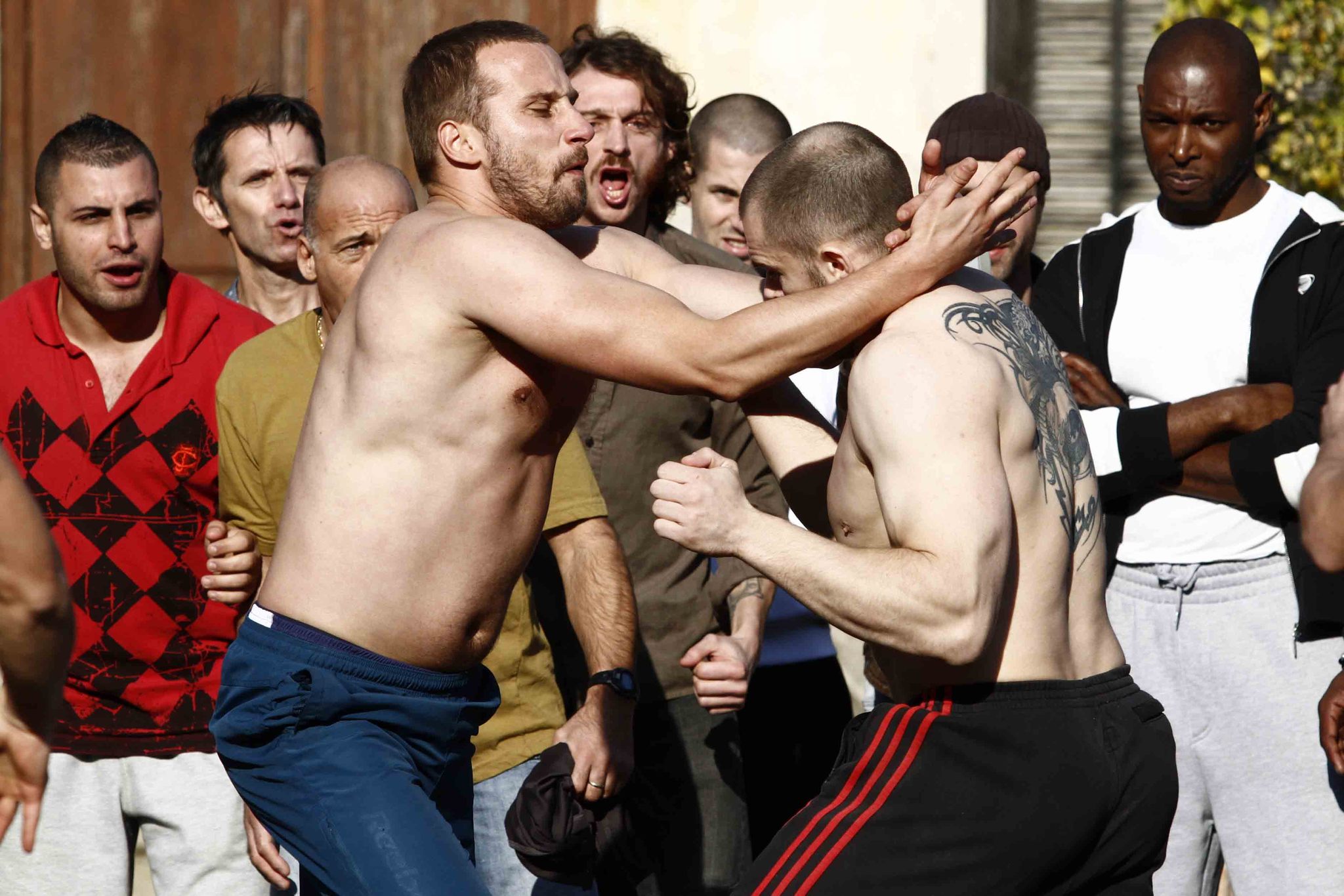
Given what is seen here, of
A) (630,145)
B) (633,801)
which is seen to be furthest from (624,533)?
A: (630,145)

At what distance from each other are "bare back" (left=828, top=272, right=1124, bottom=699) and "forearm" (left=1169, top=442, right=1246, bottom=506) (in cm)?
89

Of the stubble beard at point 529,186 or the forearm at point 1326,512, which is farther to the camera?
the stubble beard at point 529,186

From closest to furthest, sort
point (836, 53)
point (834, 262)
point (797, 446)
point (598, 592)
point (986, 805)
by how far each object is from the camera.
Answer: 1. point (986, 805)
2. point (834, 262)
3. point (797, 446)
4. point (598, 592)
5. point (836, 53)

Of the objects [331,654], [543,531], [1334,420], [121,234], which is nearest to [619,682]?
[543,531]

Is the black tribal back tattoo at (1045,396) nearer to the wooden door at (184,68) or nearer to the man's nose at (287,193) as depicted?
the man's nose at (287,193)

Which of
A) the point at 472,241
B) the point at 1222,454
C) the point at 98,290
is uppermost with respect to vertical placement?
the point at 472,241

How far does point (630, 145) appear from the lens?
4586 mm

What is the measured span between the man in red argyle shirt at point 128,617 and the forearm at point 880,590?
5.90 feet

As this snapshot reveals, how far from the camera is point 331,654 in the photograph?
3.05 m

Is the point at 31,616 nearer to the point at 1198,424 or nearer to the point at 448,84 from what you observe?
the point at 448,84

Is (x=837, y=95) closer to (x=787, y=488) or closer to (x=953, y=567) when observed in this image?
(x=787, y=488)

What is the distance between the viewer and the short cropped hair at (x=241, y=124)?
16.6ft

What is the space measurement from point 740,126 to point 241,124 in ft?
5.02

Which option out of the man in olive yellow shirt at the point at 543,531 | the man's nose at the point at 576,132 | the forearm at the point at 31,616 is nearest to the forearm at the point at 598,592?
the man in olive yellow shirt at the point at 543,531
